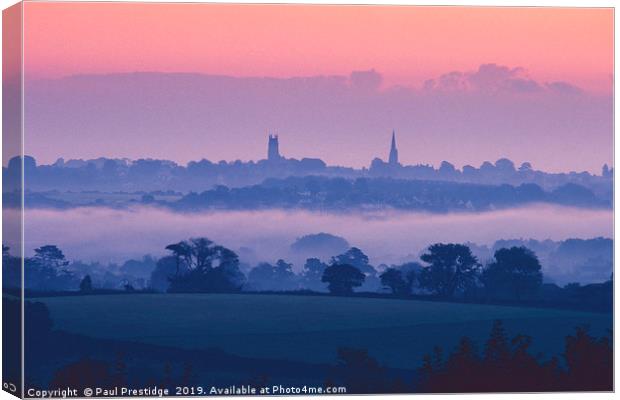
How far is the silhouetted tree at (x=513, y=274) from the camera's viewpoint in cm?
1678

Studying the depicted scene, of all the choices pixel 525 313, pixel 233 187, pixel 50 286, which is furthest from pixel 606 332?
pixel 50 286

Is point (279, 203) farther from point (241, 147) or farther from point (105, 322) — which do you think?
point (105, 322)

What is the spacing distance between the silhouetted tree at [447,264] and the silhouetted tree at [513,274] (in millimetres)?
186

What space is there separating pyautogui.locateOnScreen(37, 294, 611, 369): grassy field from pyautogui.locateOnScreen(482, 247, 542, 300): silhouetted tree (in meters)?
0.19

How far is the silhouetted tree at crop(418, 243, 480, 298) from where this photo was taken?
54.8 ft

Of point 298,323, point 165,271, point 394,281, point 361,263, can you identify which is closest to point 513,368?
point 394,281

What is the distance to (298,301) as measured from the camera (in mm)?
16578

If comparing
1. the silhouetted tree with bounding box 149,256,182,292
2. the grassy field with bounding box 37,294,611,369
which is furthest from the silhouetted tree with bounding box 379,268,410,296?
the silhouetted tree with bounding box 149,256,182,292

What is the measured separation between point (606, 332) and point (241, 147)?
4272 millimetres

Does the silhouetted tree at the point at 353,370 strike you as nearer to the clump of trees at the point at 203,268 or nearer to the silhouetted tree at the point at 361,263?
the silhouetted tree at the point at 361,263

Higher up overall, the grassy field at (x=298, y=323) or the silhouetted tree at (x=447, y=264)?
the silhouetted tree at (x=447, y=264)

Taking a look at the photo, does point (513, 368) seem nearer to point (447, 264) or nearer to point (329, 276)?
point (447, 264)

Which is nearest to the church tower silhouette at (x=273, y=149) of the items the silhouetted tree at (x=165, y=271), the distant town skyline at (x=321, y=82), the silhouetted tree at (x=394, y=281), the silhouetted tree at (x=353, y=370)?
the distant town skyline at (x=321, y=82)

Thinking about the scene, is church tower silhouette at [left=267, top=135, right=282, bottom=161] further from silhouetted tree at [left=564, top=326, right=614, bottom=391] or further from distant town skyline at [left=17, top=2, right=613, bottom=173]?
silhouetted tree at [left=564, top=326, right=614, bottom=391]
